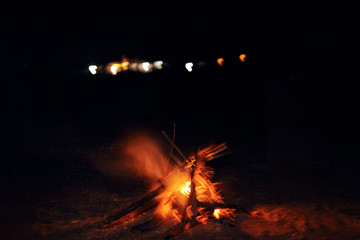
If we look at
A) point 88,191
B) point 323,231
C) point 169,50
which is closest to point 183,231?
point 323,231

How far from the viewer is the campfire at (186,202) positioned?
5.87 metres

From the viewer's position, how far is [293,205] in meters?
6.96

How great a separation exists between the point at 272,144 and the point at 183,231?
895 cm

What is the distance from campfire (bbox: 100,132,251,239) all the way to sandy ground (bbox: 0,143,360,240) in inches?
4.9

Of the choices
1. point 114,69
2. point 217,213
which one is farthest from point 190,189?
point 114,69

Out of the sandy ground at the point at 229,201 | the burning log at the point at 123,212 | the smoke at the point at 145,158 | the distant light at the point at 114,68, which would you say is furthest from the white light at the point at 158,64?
the burning log at the point at 123,212

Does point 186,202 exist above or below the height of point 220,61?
below

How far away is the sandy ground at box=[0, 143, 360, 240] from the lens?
5.64 m

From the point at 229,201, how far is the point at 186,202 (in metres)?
1.54

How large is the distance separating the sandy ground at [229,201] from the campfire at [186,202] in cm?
13

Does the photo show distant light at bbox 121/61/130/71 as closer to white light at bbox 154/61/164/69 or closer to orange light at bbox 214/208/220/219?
white light at bbox 154/61/164/69

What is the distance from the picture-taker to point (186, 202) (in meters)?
6.08

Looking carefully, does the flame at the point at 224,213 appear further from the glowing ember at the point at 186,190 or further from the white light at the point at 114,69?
the white light at the point at 114,69

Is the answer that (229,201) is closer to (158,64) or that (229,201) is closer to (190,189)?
(190,189)
